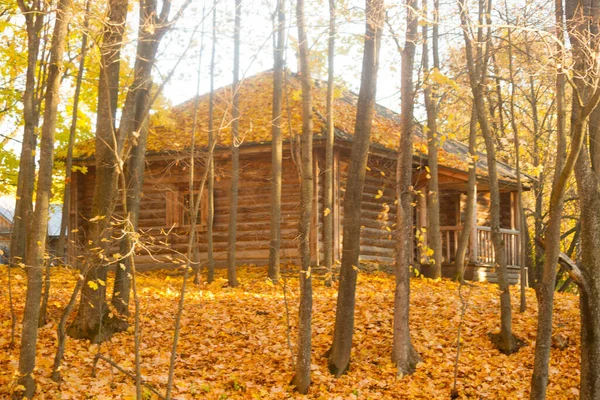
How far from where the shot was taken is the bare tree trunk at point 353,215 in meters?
11.1

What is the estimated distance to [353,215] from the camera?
1118cm

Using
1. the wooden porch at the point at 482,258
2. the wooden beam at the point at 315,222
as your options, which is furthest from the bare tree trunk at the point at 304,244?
the wooden porch at the point at 482,258

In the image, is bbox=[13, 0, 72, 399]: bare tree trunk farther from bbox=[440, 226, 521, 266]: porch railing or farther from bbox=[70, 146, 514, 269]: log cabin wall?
bbox=[440, 226, 521, 266]: porch railing

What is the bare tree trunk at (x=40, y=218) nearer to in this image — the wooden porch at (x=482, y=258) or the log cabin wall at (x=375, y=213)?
the log cabin wall at (x=375, y=213)

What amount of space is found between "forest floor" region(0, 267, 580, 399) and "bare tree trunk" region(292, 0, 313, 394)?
1.26 feet

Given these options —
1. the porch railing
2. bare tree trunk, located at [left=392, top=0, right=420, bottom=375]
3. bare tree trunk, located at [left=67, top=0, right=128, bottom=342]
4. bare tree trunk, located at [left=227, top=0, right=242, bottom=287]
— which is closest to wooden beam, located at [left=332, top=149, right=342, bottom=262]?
bare tree trunk, located at [left=227, top=0, right=242, bottom=287]

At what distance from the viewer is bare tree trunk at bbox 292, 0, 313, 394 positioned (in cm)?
1046

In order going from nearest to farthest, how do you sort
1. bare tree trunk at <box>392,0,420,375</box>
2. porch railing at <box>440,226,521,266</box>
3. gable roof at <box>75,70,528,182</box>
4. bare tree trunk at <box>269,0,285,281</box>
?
bare tree trunk at <box>392,0,420,375</box>, bare tree trunk at <box>269,0,285,281</box>, gable roof at <box>75,70,528,182</box>, porch railing at <box>440,226,521,266</box>

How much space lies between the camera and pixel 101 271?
11.2 meters

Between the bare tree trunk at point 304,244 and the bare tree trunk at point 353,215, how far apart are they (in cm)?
75

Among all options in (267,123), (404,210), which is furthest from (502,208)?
(404,210)

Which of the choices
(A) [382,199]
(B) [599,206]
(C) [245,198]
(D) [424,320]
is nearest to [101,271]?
(D) [424,320]

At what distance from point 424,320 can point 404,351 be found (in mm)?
2310

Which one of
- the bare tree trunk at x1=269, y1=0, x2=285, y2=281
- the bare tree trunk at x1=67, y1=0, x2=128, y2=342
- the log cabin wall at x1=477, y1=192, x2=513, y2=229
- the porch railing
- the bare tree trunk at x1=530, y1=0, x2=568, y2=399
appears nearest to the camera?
the bare tree trunk at x1=530, y1=0, x2=568, y2=399
